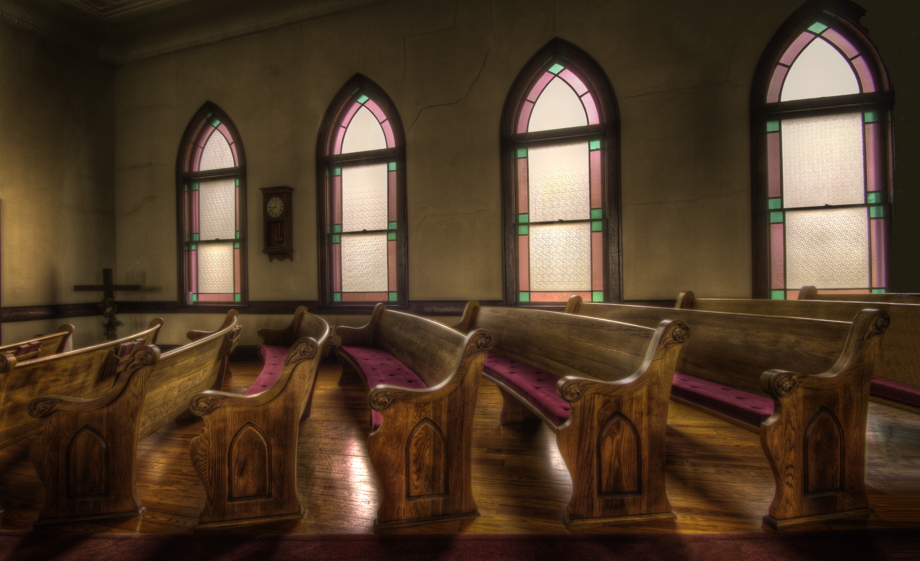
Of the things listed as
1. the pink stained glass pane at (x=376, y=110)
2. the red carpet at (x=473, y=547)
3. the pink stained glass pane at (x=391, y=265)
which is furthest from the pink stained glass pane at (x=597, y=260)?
the red carpet at (x=473, y=547)

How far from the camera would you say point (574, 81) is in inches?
190

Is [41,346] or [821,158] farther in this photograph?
[821,158]

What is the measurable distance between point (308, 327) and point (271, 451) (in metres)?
1.82

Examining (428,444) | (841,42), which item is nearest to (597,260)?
(841,42)

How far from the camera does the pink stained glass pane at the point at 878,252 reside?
4.02 meters

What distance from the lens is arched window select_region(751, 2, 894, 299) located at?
4059 millimetres

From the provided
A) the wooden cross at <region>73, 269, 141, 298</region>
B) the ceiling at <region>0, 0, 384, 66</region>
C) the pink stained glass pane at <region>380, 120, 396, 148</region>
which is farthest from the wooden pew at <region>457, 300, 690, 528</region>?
the wooden cross at <region>73, 269, 141, 298</region>

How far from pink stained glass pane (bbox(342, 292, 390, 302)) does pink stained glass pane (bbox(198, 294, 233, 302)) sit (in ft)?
5.93

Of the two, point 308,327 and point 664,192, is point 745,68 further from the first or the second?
point 308,327

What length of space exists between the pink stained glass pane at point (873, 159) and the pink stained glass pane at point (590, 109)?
2.48 metres

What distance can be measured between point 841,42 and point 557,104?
2718 mm

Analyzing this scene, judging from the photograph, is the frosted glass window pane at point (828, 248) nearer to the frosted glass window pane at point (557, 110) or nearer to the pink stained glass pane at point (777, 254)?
A: the pink stained glass pane at point (777, 254)

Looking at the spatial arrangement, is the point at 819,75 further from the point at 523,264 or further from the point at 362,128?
the point at 362,128

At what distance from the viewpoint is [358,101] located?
5.54 m
